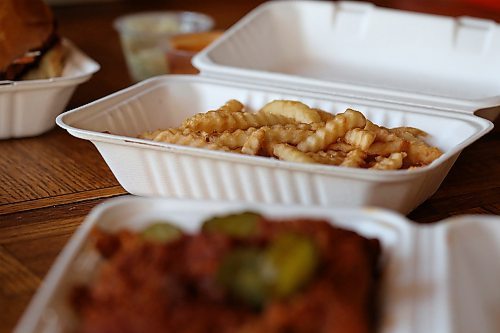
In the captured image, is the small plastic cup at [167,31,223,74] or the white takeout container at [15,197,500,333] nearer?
the white takeout container at [15,197,500,333]

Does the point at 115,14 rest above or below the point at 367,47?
below

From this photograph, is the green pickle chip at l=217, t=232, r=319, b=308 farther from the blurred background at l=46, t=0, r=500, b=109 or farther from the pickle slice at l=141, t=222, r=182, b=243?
the blurred background at l=46, t=0, r=500, b=109

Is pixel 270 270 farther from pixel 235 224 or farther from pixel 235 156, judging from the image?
pixel 235 156

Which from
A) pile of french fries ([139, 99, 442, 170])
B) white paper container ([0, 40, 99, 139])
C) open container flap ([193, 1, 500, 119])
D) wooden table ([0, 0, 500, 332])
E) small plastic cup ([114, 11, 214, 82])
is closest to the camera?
wooden table ([0, 0, 500, 332])

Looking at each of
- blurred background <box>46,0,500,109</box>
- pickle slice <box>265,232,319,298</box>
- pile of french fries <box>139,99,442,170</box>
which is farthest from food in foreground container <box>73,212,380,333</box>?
blurred background <box>46,0,500,109</box>

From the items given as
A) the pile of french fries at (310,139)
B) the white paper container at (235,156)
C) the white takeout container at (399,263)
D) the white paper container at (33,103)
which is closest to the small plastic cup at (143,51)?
the white paper container at (33,103)

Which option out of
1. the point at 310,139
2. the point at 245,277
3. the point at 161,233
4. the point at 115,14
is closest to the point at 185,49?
the point at 310,139
